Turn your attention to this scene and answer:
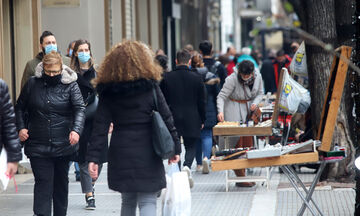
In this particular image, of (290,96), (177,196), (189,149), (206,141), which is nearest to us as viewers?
(177,196)

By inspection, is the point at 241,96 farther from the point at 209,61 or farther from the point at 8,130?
the point at 8,130

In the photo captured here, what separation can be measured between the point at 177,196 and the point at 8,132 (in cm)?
137

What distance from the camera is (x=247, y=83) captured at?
11398mm

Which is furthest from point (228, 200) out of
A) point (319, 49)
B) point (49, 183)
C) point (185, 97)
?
point (49, 183)

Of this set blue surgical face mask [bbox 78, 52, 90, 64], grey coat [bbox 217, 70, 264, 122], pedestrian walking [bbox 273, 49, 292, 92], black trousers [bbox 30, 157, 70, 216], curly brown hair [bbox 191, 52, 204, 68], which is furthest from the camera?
pedestrian walking [bbox 273, 49, 292, 92]

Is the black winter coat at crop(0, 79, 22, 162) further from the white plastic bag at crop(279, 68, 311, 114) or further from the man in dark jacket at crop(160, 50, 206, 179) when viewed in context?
the man in dark jacket at crop(160, 50, 206, 179)

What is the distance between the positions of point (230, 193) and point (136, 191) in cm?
442

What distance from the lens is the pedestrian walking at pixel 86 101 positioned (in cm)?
902

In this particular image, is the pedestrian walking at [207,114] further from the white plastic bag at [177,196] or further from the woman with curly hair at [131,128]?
the woman with curly hair at [131,128]

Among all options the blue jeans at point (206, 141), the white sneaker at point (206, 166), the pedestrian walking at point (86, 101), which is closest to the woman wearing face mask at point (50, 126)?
the pedestrian walking at point (86, 101)

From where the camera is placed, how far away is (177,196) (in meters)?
6.55

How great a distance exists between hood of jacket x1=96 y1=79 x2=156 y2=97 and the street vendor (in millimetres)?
4856

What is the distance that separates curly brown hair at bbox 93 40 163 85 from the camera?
253 inches

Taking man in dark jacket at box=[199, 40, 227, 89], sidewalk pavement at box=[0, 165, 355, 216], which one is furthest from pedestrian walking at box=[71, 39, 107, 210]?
man in dark jacket at box=[199, 40, 227, 89]
